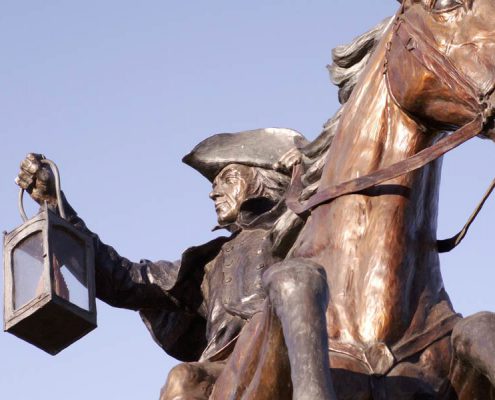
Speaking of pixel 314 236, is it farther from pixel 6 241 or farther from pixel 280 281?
pixel 6 241

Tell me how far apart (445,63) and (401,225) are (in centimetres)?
68

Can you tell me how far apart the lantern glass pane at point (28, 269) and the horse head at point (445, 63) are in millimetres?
2300

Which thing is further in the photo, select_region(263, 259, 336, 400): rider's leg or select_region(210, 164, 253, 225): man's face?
select_region(210, 164, 253, 225): man's face

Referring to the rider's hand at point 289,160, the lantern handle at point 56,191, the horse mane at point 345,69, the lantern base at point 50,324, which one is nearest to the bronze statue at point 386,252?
the horse mane at point 345,69

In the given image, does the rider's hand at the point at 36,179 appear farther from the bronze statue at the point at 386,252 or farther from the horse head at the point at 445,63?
the horse head at the point at 445,63

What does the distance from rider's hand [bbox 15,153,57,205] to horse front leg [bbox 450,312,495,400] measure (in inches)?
131

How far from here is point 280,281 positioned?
686cm

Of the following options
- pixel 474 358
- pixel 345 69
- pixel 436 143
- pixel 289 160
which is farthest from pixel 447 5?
pixel 289 160

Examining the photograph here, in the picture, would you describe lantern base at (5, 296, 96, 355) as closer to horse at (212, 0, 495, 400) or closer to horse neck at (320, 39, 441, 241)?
horse at (212, 0, 495, 400)

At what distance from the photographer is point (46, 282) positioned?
8750 millimetres

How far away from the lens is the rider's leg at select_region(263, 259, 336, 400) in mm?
6551

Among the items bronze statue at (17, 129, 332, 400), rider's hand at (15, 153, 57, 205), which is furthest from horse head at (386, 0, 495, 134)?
rider's hand at (15, 153, 57, 205)

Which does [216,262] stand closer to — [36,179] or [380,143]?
[36,179]

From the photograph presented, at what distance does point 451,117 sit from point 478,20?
16.0 inches
